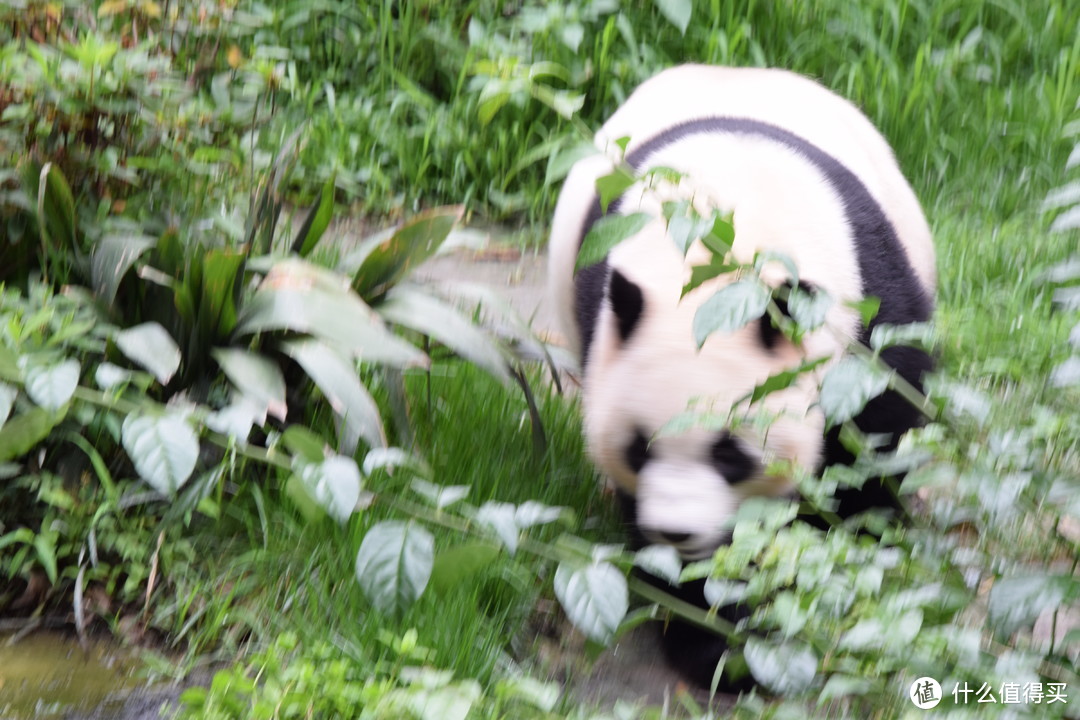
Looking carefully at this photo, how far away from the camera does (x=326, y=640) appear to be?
2.09 meters

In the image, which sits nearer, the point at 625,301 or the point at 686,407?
the point at 686,407

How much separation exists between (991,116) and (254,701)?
3618 mm

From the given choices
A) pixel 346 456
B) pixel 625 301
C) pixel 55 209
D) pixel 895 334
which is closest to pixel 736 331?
pixel 625 301

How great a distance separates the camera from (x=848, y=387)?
56.0 inches

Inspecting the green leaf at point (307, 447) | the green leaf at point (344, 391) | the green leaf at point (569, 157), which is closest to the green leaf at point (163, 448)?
the green leaf at point (307, 447)

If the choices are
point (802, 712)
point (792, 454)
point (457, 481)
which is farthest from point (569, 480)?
point (802, 712)

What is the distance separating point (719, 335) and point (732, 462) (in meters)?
0.26

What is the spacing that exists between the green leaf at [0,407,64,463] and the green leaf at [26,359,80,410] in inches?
8.5

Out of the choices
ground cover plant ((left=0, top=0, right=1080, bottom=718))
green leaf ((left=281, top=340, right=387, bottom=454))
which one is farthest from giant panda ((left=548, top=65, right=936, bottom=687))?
green leaf ((left=281, top=340, right=387, bottom=454))

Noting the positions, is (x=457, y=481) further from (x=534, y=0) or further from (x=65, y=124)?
(x=534, y=0)

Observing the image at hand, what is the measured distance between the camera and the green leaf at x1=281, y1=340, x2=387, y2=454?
2281 millimetres

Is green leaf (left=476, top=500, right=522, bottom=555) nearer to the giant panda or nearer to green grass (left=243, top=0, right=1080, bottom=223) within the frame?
the giant panda

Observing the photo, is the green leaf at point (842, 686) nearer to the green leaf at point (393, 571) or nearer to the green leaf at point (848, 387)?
the green leaf at point (848, 387)

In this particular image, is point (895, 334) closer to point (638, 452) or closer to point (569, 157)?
point (569, 157)
